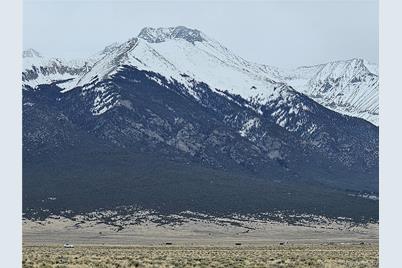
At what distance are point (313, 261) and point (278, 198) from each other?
336ft

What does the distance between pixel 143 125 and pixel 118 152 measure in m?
27.2

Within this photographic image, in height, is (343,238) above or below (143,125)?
below

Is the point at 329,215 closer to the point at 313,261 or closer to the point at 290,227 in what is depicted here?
the point at 290,227

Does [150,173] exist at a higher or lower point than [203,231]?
higher

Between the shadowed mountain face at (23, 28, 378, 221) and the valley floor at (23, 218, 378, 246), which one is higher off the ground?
the shadowed mountain face at (23, 28, 378, 221)

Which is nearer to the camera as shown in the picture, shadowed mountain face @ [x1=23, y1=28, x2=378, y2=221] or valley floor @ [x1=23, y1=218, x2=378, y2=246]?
valley floor @ [x1=23, y1=218, x2=378, y2=246]

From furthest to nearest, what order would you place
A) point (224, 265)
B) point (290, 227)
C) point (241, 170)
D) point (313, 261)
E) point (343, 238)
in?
point (241, 170), point (290, 227), point (343, 238), point (313, 261), point (224, 265)

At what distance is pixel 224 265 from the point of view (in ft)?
142

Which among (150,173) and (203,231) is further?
(150,173)

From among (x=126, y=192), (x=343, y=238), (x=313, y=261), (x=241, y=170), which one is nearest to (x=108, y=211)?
(x=126, y=192)

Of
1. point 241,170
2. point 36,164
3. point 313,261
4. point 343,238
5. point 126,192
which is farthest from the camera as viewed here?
point 241,170

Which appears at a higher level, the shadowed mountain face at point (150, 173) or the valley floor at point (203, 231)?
the shadowed mountain face at point (150, 173)

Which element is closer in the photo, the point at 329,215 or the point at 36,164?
the point at 329,215

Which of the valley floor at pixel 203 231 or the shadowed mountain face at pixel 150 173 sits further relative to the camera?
the shadowed mountain face at pixel 150 173
